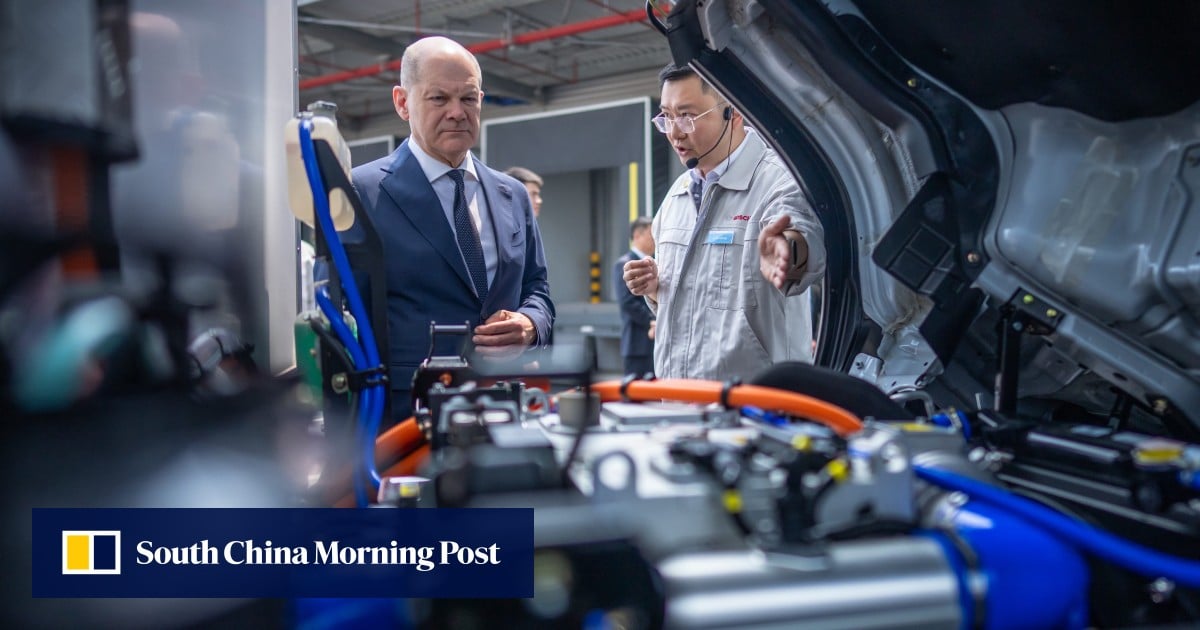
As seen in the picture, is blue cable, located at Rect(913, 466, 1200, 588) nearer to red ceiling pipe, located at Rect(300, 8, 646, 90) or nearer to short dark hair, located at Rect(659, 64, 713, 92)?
short dark hair, located at Rect(659, 64, 713, 92)

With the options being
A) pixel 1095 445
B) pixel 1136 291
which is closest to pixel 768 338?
pixel 1136 291

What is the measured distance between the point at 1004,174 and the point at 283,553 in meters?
1.62

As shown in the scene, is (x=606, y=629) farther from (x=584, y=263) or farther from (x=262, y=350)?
(x=584, y=263)

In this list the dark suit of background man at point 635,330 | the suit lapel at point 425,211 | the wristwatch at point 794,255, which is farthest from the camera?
the dark suit of background man at point 635,330

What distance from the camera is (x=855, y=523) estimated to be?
107cm

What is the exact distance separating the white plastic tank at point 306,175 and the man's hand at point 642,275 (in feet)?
4.31

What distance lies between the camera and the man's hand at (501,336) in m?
2.24

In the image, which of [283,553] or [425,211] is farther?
[425,211]

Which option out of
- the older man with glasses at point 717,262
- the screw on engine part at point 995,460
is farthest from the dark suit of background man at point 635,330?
the screw on engine part at point 995,460

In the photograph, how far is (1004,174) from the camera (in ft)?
5.94

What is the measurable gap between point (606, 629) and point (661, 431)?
39 centimetres

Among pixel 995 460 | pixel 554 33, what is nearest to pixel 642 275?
pixel 995 460

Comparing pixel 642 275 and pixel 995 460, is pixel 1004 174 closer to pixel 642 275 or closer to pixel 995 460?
pixel 995 460

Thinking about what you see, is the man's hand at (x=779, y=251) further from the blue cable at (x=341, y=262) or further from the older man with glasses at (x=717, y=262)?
the blue cable at (x=341, y=262)
